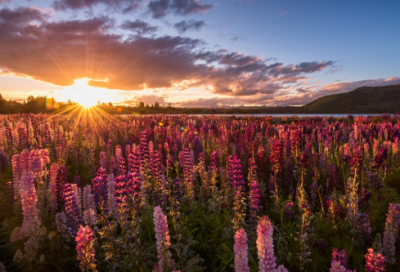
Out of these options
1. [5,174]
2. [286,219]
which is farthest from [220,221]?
[5,174]

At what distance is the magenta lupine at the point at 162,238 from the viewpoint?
2.82 metres

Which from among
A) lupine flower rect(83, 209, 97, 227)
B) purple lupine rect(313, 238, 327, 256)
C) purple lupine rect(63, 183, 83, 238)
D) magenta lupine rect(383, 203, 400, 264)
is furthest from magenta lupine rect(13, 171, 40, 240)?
magenta lupine rect(383, 203, 400, 264)

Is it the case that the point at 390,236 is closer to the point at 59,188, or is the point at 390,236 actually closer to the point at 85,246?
the point at 85,246

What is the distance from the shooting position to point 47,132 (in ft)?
43.3

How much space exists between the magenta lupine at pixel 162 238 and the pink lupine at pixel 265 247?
1.25 metres

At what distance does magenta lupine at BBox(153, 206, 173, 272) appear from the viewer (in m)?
2.82

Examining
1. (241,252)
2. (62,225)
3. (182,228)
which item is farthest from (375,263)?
(62,225)

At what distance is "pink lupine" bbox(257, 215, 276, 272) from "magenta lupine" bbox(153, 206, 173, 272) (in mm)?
1254

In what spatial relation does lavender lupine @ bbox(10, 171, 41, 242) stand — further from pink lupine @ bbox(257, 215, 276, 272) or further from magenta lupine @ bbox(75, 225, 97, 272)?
pink lupine @ bbox(257, 215, 276, 272)

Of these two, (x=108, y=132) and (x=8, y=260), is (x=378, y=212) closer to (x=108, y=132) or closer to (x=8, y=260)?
(x=8, y=260)

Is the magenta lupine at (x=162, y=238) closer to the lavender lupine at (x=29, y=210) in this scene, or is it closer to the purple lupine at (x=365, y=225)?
the lavender lupine at (x=29, y=210)

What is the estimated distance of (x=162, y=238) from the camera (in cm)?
288

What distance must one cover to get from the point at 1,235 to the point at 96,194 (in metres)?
2.51

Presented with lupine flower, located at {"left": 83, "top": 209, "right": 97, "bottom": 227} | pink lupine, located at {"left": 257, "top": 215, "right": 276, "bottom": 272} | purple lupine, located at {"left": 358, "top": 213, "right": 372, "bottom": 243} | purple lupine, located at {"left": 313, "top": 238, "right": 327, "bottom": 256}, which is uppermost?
pink lupine, located at {"left": 257, "top": 215, "right": 276, "bottom": 272}
